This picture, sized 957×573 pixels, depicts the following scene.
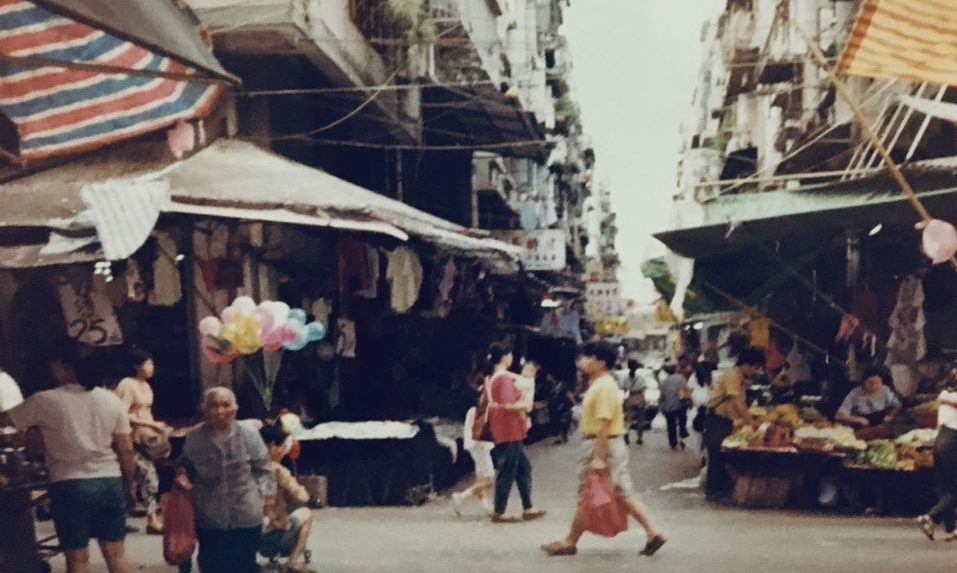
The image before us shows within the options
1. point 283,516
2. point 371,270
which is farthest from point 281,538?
point 371,270

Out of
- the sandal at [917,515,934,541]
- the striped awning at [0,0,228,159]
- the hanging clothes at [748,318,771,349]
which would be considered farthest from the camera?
the hanging clothes at [748,318,771,349]

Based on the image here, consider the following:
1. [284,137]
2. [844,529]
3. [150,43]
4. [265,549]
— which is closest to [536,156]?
[284,137]

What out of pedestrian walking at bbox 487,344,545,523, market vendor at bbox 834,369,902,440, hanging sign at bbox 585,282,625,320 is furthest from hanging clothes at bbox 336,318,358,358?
hanging sign at bbox 585,282,625,320

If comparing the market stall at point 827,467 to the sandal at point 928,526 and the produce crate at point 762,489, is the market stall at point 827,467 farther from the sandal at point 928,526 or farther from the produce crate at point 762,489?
the sandal at point 928,526

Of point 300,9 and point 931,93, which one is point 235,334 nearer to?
point 300,9

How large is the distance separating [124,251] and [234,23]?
17.7 ft

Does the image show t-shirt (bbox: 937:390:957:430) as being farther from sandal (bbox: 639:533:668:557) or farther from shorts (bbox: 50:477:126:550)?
shorts (bbox: 50:477:126:550)

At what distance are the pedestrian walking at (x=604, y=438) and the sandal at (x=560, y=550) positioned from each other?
1 centimetres

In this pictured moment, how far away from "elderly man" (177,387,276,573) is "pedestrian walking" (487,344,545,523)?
5.15 m

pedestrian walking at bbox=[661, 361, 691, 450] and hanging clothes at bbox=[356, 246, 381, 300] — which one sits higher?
hanging clothes at bbox=[356, 246, 381, 300]

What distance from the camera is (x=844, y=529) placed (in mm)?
11641

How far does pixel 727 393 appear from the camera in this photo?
13.8 metres

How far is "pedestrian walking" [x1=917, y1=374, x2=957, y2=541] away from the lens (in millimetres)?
10586

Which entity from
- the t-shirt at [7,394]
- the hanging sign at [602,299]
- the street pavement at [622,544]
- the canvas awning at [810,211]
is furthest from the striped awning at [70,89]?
the hanging sign at [602,299]
